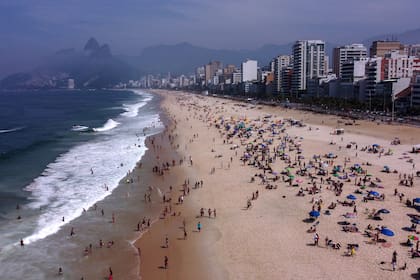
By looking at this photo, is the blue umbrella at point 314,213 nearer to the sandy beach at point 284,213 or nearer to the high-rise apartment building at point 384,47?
the sandy beach at point 284,213

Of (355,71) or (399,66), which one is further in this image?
(355,71)

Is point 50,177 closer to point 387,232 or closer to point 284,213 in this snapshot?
point 284,213

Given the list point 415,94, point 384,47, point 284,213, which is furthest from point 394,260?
point 384,47

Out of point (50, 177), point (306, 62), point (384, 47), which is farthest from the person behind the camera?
point (384, 47)

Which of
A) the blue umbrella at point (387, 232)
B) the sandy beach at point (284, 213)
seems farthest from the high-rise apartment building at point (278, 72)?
the blue umbrella at point (387, 232)

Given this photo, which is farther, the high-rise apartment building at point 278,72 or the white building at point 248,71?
the white building at point 248,71
